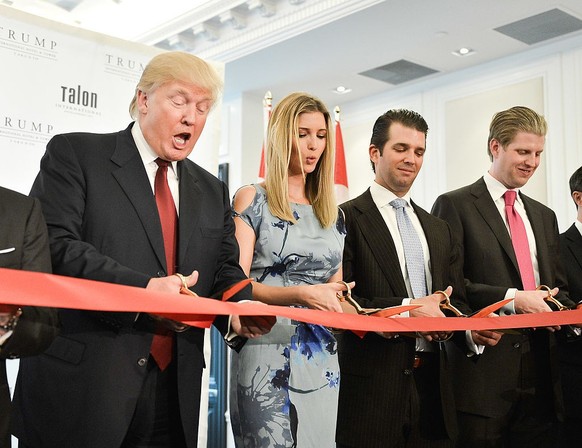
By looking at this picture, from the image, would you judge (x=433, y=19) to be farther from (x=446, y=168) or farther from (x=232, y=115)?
(x=232, y=115)

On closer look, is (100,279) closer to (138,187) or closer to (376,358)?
(138,187)

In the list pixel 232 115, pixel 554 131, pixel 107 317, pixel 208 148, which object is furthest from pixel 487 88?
pixel 107 317

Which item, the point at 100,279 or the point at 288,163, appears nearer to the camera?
the point at 100,279

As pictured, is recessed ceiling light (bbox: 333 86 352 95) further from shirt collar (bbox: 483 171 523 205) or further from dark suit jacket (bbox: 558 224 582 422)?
shirt collar (bbox: 483 171 523 205)

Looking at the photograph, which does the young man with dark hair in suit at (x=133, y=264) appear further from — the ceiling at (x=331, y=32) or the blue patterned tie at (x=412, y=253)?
the ceiling at (x=331, y=32)

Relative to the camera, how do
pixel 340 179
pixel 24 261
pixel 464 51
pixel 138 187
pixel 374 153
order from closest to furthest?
1. pixel 24 261
2. pixel 138 187
3. pixel 374 153
4. pixel 340 179
5. pixel 464 51

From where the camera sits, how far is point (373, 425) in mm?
2561

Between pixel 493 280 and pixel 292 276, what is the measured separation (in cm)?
106

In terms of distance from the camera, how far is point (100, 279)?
1750 millimetres

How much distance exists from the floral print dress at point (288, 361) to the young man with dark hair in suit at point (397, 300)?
256 mm

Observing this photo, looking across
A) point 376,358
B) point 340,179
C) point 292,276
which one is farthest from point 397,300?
point 340,179

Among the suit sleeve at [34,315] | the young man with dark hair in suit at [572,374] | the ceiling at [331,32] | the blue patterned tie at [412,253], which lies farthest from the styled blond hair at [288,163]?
the ceiling at [331,32]

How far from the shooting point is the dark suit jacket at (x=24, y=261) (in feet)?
5.13

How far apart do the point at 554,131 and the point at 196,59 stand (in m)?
5.44
